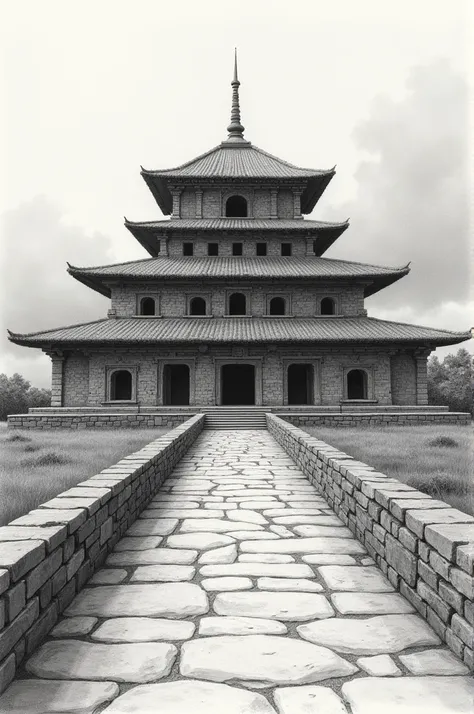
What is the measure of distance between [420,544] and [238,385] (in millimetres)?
25438

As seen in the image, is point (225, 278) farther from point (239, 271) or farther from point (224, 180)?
point (224, 180)

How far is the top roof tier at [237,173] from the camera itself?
27.0 meters

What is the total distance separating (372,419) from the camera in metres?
18.3

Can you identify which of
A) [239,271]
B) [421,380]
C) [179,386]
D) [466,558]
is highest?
[239,271]

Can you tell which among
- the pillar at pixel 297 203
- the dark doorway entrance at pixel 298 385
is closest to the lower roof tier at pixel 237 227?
the pillar at pixel 297 203

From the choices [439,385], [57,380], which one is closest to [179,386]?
[57,380]

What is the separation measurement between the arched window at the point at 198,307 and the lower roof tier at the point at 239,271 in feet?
5.38

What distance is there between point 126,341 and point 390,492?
18905mm

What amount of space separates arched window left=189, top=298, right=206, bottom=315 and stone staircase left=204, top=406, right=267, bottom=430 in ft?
22.5

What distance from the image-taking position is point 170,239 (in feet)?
86.6

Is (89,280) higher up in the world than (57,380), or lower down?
higher up

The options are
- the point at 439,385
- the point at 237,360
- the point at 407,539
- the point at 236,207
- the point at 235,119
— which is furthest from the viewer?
the point at 439,385

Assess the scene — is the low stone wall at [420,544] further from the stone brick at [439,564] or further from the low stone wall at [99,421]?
the low stone wall at [99,421]

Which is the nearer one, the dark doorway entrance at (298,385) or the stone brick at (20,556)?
the stone brick at (20,556)
